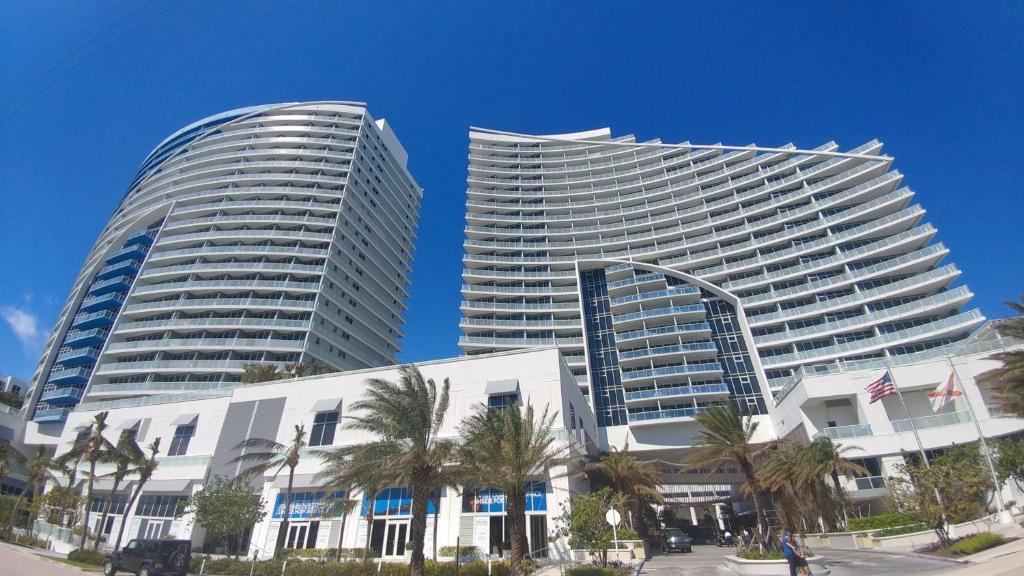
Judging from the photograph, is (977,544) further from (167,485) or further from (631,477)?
(167,485)

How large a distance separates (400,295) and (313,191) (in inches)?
997

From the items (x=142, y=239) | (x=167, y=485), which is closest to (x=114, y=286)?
(x=142, y=239)

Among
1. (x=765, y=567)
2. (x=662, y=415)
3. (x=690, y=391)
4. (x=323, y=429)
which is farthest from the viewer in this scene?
(x=690, y=391)

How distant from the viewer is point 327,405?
3291 cm

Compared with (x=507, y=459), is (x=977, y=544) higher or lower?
lower

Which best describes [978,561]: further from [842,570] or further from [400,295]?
[400,295]

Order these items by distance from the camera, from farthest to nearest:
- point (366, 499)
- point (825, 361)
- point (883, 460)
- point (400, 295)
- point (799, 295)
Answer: point (400, 295)
point (799, 295)
point (825, 361)
point (883, 460)
point (366, 499)

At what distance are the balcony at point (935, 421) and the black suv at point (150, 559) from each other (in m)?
43.6

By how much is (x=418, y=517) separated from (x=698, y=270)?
59.0m

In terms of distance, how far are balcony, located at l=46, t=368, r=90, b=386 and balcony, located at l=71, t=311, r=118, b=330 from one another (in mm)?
6525

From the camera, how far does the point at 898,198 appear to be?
59.6 m

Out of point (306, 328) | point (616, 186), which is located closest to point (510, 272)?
point (616, 186)

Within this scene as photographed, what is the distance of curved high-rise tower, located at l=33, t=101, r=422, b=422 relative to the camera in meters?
60.4

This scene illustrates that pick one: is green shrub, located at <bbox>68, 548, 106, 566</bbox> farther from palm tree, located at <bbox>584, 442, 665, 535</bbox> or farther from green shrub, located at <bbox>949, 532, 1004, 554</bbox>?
green shrub, located at <bbox>949, 532, 1004, 554</bbox>
